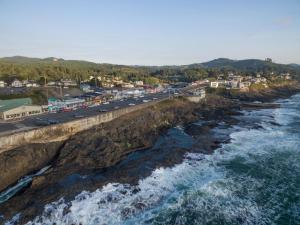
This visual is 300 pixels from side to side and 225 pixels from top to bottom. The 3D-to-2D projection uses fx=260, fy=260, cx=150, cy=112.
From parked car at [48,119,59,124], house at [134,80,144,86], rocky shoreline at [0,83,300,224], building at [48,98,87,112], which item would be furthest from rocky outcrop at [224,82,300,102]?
parked car at [48,119,59,124]

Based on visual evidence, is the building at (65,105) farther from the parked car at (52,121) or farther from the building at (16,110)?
the parked car at (52,121)

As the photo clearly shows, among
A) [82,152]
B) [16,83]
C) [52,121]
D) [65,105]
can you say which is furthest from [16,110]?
[16,83]

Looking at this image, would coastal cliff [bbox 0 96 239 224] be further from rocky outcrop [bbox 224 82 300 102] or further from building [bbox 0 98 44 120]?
rocky outcrop [bbox 224 82 300 102]

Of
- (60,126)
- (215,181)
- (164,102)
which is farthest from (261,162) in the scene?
(164,102)

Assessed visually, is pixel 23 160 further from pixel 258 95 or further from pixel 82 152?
pixel 258 95

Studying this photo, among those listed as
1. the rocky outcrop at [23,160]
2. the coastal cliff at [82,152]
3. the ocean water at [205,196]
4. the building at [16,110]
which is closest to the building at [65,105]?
the building at [16,110]

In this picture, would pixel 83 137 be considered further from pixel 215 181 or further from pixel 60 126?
pixel 215 181
